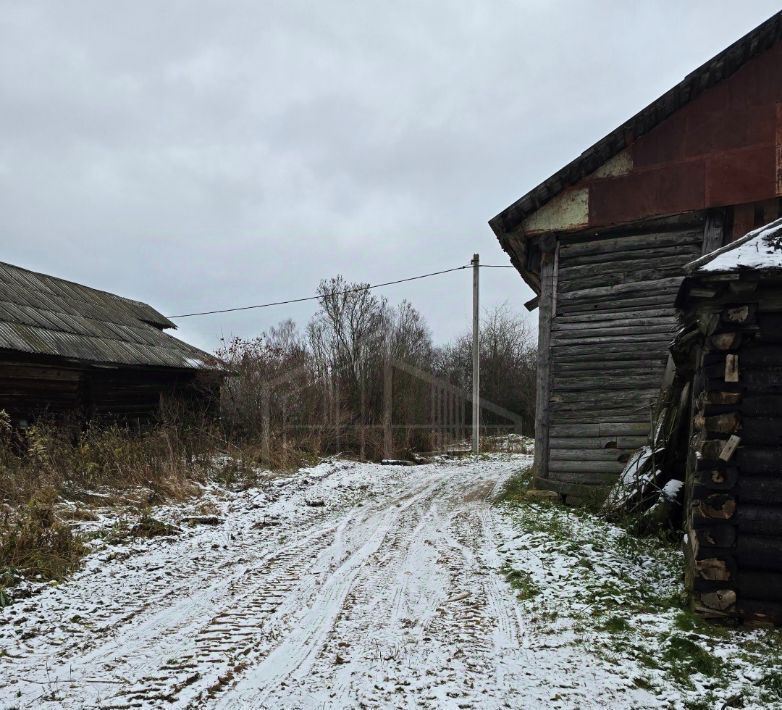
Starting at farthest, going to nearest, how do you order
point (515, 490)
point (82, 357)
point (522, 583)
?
point (82, 357) → point (515, 490) → point (522, 583)

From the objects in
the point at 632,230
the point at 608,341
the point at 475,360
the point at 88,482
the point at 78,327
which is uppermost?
the point at 632,230

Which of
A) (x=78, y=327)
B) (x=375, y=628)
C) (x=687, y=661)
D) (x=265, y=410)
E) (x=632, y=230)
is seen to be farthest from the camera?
(x=265, y=410)

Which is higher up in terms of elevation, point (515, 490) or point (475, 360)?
point (475, 360)

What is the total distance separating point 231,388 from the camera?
15.0 meters

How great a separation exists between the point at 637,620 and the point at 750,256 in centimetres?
280

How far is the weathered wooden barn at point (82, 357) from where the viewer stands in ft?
37.7

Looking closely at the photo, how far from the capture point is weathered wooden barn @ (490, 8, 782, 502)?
716cm

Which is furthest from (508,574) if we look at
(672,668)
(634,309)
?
(634,309)

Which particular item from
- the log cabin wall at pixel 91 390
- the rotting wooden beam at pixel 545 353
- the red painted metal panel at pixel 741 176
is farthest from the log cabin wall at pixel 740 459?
the log cabin wall at pixel 91 390

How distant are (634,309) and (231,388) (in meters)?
11.0

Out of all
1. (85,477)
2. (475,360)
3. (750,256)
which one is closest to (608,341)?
(750,256)

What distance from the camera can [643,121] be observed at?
7.63m

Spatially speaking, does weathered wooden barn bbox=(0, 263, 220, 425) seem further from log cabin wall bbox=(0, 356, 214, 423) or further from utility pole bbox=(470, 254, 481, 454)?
utility pole bbox=(470, 254, 481, 454)

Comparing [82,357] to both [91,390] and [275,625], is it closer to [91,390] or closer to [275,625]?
[91,390]
